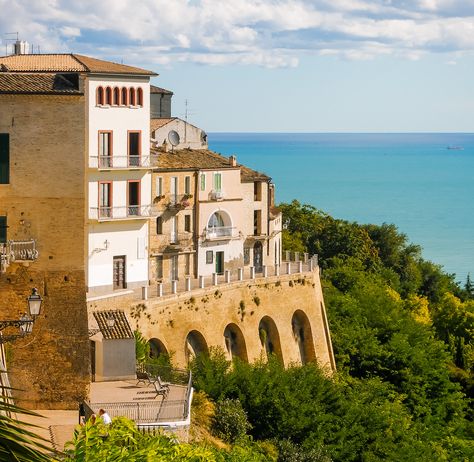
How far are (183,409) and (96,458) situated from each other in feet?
42.2

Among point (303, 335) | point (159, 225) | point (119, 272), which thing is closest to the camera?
point (119, 272)

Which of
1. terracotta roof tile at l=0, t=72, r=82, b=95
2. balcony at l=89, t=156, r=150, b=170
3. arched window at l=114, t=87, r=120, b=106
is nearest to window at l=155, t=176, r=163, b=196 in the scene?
balcony at l=89, t=156, r=150, b=170

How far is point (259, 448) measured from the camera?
4091 cm

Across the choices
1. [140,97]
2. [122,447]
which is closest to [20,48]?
[140,97]

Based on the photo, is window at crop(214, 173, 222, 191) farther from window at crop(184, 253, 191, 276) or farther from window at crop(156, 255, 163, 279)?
window at crop(156, 255, 163, 279)

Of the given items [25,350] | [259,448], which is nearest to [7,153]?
[25,350]

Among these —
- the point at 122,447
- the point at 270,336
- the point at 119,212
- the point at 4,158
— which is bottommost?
the point at 270,336

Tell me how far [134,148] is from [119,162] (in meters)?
1.31

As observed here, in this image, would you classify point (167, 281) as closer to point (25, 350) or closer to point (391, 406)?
point (391, 406)

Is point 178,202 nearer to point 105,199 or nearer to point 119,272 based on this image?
point 119,272

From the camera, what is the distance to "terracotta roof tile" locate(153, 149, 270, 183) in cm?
5688

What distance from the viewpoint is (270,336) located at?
5706 cm

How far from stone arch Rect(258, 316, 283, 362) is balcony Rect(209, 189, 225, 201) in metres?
5.67

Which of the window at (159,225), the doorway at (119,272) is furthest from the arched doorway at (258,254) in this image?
the doorway at (119,272)
